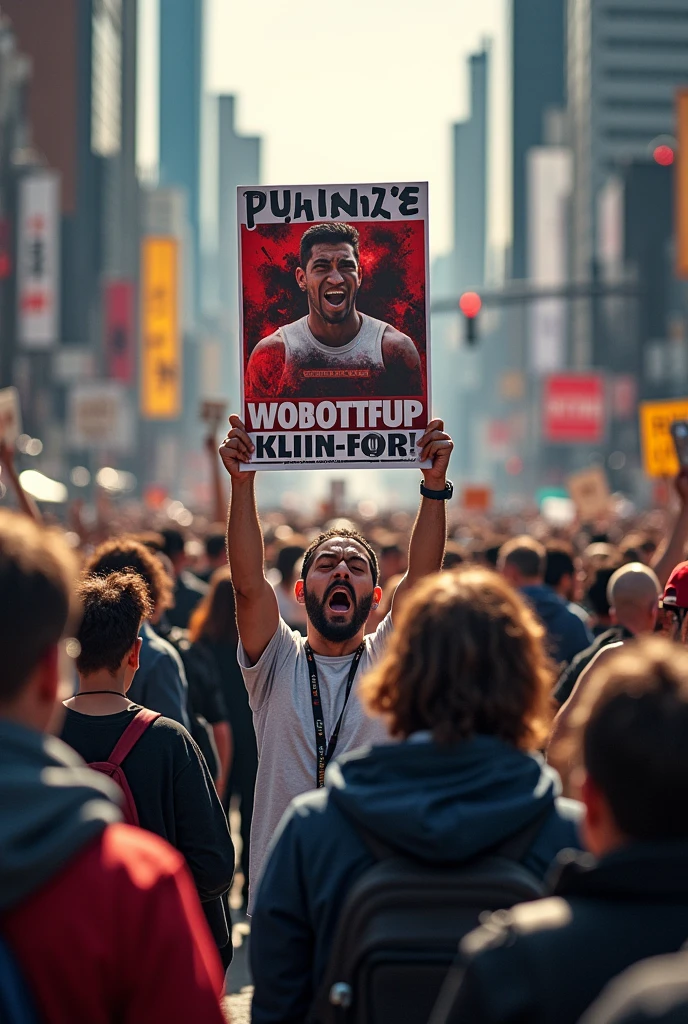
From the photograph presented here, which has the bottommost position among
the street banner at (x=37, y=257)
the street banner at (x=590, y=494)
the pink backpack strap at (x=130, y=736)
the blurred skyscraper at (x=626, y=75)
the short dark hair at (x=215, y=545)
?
the street banner at (x=590, y=494)

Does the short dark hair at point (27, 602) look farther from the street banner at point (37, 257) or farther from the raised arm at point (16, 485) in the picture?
the street banner at point (37, 257)

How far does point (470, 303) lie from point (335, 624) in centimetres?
2149

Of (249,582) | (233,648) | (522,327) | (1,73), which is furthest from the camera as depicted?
(522,327)

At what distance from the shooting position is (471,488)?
3102cm

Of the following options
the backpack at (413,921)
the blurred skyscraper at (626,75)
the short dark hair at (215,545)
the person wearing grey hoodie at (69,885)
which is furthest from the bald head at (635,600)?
the blurred skyscraper at (626,75)

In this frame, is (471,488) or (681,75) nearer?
(471,488)

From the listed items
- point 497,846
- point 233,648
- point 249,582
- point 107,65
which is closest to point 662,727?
point 497,846

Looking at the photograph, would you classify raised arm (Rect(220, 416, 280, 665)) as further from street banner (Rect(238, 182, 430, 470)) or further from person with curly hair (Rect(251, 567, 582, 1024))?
person with curly hair (Rect(251, 567, 582, 1024))

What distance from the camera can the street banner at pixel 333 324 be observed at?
5270mm

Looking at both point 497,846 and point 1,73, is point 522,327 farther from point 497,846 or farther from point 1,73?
point 497,846

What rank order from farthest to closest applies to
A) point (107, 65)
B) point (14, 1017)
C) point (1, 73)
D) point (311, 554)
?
point (107, 65), point (1, 73), point (311, 554), point (14, 1017)

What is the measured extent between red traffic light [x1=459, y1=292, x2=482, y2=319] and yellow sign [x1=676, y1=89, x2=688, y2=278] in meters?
15.0

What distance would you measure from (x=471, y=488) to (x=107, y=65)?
103264 millimetres

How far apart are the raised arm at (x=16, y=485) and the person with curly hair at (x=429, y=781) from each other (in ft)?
19.0
